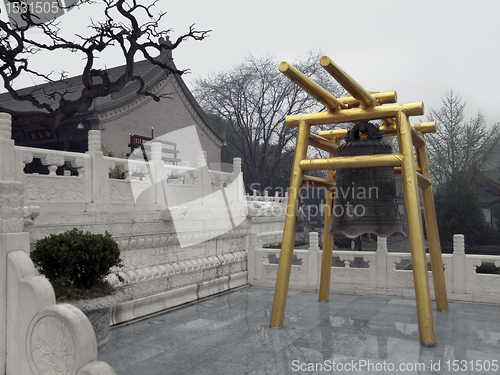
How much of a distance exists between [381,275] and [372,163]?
341cm

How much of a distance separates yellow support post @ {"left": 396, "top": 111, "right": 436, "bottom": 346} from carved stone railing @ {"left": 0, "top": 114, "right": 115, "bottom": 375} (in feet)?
11.2

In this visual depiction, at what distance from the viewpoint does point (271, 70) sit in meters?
27.6

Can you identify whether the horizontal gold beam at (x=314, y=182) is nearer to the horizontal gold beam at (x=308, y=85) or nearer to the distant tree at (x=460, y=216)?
the horizontal gold beam at (x=308, y=85)

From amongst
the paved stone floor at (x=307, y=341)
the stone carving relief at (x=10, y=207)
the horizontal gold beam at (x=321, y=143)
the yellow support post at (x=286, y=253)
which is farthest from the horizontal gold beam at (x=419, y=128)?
the stone carving relief at (x=10, y=207)

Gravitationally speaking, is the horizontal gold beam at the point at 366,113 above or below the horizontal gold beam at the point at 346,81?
below

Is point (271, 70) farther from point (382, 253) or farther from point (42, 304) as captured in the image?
point (42, 304)

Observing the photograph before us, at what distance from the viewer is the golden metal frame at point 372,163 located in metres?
4.71

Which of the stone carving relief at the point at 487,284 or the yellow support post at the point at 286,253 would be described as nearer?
the yellow support post at the point at 286,253

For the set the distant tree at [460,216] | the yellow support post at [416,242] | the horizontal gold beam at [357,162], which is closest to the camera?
the yellow support post at [416,242]

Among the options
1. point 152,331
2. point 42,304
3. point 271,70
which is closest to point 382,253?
point 152,331

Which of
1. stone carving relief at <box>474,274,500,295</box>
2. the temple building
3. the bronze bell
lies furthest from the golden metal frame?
the temple building

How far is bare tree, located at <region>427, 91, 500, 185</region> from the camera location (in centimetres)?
2373

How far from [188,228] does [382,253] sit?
138 inches

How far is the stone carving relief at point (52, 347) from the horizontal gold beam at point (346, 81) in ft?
11.0
